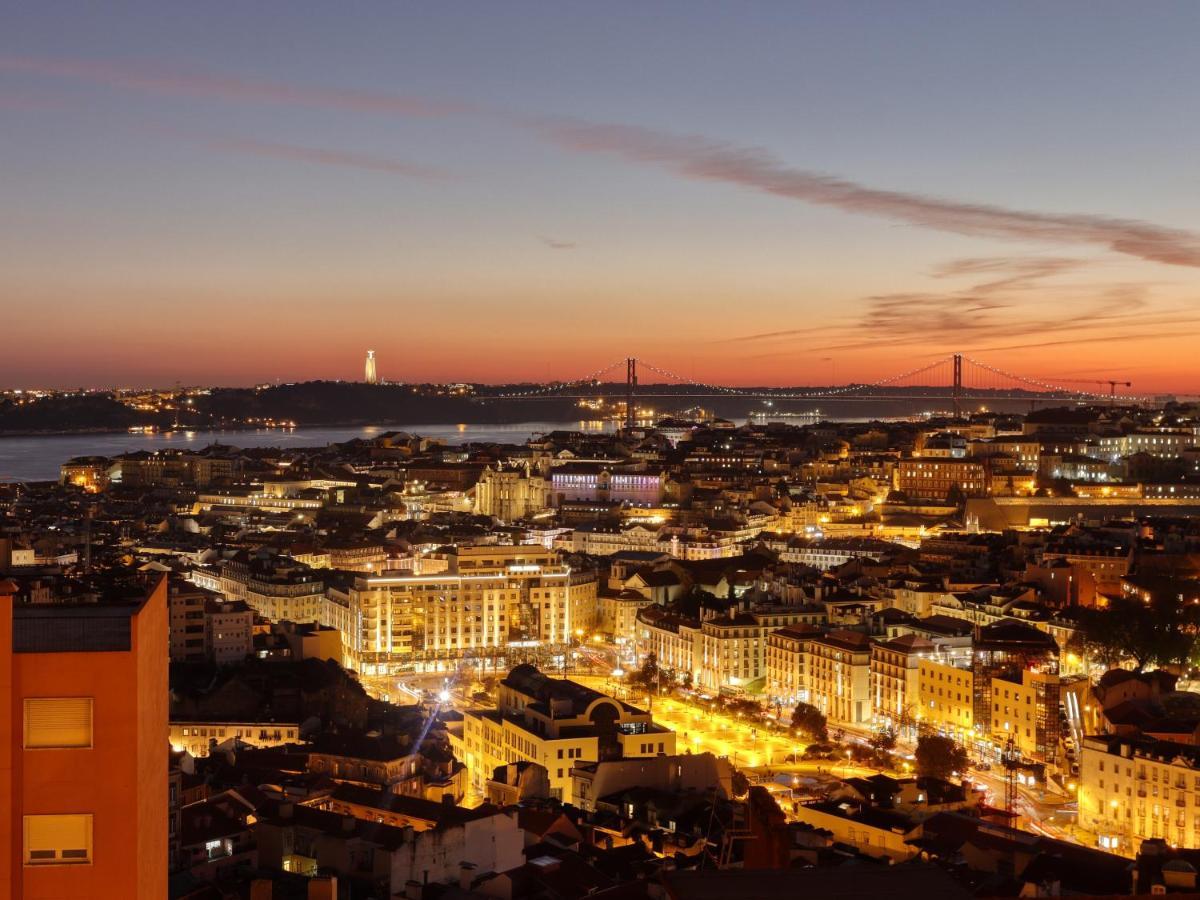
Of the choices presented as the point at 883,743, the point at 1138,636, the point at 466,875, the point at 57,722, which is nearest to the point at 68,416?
the point at 1138,636

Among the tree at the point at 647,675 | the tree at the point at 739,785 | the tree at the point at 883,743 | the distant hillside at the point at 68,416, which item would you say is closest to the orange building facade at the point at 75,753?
the tree at the point at 739,785

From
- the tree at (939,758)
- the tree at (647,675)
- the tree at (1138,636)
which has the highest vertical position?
the tree at (1138,636)

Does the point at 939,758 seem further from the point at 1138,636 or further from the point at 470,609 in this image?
the point at 470,609

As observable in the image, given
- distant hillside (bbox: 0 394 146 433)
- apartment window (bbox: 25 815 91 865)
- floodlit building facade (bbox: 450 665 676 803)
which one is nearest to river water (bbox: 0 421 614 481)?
distant hillside (bbox: 0 394 146 433)

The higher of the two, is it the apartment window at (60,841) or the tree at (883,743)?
the apartment window at (60,841)

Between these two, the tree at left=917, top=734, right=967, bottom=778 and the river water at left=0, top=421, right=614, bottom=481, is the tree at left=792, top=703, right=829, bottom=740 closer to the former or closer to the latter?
the tree at left=917, top=734, right=967, bottom=778

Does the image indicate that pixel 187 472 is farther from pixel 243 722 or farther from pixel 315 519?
pixel 243 722

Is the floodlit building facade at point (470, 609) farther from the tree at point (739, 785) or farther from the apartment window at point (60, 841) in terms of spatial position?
the apartment window at point (60, 841)
